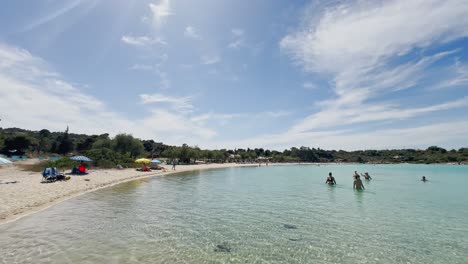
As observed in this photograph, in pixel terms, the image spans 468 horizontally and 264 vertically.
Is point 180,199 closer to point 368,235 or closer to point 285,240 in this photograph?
point 285,240

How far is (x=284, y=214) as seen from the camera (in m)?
15.2

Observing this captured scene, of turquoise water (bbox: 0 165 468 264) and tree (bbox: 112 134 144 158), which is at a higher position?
tree (bbox: 112 134 144 158)

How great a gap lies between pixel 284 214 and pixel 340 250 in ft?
19.9

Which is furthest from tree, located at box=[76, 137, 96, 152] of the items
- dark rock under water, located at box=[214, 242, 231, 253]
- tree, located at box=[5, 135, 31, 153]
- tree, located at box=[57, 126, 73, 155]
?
dark rock under water, located at box=[214, 242, 231, 253]

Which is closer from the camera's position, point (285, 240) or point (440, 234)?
point (285, 240)

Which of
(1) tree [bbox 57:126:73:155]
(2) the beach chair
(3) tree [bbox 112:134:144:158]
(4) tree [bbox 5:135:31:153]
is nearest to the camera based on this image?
(2) the beach chair

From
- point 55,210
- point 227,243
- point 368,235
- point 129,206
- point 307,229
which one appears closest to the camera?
point 227,243

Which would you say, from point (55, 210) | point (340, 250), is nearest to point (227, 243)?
point (340, 250)

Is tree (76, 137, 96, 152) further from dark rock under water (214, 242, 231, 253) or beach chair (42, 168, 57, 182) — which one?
dark rock under water (214, 242, 231, 253)

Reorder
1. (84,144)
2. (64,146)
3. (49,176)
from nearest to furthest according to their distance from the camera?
(49,176)
(64,146)
(84,144)

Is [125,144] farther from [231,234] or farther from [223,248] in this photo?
[223,248]

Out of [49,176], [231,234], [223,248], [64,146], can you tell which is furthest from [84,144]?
[223,248]

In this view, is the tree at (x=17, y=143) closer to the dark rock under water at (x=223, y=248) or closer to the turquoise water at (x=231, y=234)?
the turquoise water at (x=231, y=234)

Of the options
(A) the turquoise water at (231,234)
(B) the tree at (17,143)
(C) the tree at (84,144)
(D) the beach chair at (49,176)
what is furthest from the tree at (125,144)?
(A) the turquoise water at (231,234)
